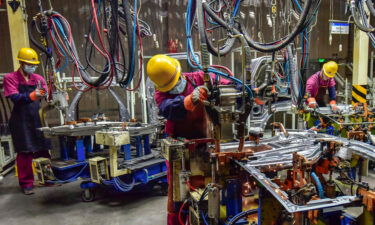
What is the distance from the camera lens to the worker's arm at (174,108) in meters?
2.19

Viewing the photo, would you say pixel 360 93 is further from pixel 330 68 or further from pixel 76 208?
pixel 76 208

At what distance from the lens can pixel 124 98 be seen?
21.7ft

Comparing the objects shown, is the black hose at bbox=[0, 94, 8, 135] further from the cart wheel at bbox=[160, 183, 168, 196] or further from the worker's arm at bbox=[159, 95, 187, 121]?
the worker's arm at bbox=[159, 95, 187, 121]

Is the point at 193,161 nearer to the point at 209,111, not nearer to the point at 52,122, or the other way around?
the point at 209,111

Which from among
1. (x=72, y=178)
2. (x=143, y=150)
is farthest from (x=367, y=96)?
(x=72, y=178)

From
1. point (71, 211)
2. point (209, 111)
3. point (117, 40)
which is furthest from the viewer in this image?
point (71, 211)

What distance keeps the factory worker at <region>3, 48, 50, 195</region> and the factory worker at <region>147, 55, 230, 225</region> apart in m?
2.39

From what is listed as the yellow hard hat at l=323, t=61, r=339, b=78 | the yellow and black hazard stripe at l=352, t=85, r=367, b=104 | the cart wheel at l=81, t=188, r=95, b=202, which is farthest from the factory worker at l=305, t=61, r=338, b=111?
the cart wheel at l=81, t=188, r=95, b=202

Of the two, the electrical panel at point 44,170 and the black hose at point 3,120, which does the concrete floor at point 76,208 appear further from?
the black hose at point 3,120

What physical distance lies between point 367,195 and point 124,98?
5.85 meters

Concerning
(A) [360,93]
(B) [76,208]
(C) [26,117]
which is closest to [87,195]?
(B) [76,208]

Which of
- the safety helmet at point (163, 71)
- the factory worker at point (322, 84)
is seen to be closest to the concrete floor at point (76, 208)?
the safety helmet at point (163, 71)

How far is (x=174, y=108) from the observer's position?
87.4 inches

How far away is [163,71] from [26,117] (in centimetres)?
287
